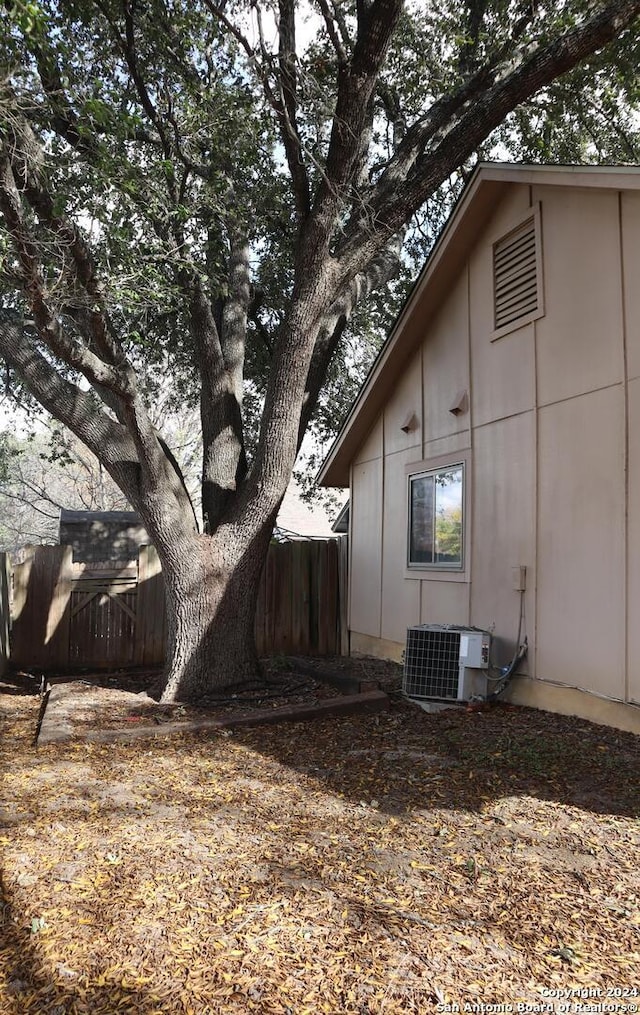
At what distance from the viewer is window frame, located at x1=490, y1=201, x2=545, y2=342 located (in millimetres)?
6828

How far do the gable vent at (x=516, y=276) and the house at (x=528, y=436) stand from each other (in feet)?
0.06

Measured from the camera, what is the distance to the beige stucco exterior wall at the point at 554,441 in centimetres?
569

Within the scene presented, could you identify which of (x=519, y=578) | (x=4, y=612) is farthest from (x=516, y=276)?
(x=4, y=612)

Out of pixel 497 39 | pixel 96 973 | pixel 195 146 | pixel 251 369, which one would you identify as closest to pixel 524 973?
pixel 96 973

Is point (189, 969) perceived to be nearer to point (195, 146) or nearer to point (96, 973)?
point (96, 973)

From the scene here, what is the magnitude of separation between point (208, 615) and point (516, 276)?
475 centimetres

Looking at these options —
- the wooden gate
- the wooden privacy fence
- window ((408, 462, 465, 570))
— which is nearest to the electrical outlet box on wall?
window ((408, 462, 465, 570))

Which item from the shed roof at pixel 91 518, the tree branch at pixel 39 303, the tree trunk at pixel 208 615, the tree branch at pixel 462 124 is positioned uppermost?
the tree branch at pixel 462 124

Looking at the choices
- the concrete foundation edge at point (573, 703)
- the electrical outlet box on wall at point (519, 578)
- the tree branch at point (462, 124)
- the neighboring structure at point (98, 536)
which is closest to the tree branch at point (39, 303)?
the tree branch at point (462, 124)

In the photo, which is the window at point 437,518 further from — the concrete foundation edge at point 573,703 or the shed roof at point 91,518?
→ the shed roof at point 91,518

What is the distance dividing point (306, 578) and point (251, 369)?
4.11 m

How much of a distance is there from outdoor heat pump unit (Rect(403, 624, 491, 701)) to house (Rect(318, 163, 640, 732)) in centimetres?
37

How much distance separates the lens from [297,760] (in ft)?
17.0

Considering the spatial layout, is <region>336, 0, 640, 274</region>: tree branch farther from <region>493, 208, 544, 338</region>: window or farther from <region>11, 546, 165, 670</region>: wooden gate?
<region>11, 546, 165, 670</region>: wooden gate
